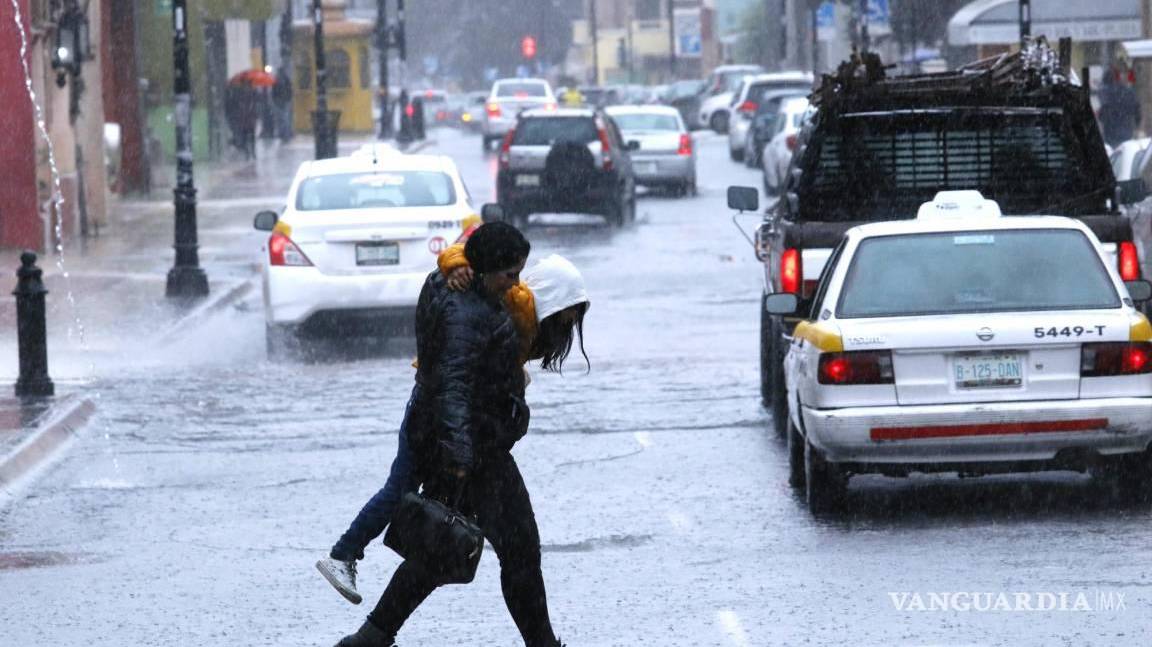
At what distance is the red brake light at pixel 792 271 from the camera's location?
1340cm

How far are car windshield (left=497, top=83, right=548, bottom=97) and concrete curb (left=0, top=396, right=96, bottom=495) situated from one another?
4959cm

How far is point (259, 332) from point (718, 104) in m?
50.0

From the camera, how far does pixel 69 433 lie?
49.0ft

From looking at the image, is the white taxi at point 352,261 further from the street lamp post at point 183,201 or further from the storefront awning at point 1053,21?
the storefront awning at point 1053,21

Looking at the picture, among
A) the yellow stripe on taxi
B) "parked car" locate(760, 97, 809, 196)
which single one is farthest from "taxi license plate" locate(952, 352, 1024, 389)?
"parked car" locate(760, 97, 809, 196)

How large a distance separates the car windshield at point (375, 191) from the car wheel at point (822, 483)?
905 centimetres

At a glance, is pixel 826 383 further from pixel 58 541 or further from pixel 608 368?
pixel 608 368

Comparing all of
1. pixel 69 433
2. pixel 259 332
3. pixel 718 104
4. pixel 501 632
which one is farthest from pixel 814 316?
pixel 718 104

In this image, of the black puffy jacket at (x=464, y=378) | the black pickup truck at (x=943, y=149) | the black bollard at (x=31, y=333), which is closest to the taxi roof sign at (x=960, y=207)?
the black pickup truck at (x=943, y=149)

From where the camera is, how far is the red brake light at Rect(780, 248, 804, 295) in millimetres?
13398

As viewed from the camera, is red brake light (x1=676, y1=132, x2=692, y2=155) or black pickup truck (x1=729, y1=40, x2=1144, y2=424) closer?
black pickup truck (x1=729, y1=40, x2=1144, y2=424)

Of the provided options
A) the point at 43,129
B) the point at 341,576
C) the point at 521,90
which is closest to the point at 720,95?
the point at 521,90

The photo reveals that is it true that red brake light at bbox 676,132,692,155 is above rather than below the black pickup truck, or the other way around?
below

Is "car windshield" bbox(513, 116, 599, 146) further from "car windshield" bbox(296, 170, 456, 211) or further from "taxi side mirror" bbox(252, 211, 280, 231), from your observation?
"taxi side mirror" bbox(252, 211, 280, 231)
